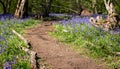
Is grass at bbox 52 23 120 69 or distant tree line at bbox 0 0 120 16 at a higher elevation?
grass at bbox 52 23 120 69

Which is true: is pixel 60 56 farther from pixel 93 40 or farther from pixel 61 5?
pixel 61 5

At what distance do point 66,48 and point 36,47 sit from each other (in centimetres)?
142

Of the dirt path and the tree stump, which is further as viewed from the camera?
the tree stump

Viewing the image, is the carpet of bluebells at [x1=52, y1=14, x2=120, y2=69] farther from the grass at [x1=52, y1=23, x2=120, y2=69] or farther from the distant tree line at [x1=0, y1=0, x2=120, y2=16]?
the distant tree line at [x1=0, y1=0, x2=120, y2=16]

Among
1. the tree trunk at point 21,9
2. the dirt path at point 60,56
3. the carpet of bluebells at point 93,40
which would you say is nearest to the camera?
the dirt path at point 60,56

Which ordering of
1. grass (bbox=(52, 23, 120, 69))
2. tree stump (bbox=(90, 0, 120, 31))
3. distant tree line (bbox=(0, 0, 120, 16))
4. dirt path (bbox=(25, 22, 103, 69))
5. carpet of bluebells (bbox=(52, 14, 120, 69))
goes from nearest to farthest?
dirt path (bbox=(25, 22, 103, 69)) → grass (bbox=(52, 23, 120, 69)) → carpet of bluebells (bbox=(52, 14, 120, 69)) → tree stump (bbox=(90, 0, 120, 31)) → distant tree line (bbox=(0, 0, 120, 16))

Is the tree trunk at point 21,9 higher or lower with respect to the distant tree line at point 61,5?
higher

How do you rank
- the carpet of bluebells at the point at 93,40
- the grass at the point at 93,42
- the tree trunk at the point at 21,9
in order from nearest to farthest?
the grass at the point at 93,42 < the carpet of bluebells at the point at 93,40 < the tree trunk at the point at 21,9

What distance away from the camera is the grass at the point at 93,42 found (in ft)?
35.0

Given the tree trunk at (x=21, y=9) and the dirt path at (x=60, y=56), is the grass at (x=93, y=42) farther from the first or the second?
the tree trunk at (x=21, y=9)

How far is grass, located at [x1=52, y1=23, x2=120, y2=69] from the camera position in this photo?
10.7m

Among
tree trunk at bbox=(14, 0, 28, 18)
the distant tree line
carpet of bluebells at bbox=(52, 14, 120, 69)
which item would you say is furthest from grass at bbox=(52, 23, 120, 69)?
the distant tree line

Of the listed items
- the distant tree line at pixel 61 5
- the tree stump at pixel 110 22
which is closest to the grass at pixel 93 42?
the tree stump at pixel 110 22

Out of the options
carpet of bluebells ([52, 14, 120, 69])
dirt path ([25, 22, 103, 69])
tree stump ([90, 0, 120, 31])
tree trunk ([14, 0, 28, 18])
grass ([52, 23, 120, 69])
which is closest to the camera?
dirt path ([25, 22, 103, 69])
